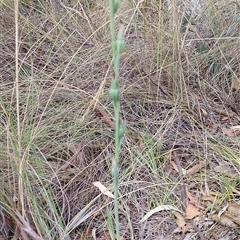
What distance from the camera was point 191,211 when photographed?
1303 millimetres

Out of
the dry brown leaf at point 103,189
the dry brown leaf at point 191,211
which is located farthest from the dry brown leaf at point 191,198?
the dry brown leaf at point 103,189

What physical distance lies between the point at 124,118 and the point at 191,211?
0.44 metres

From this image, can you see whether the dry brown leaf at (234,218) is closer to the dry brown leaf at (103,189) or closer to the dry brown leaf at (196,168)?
the dry brown leaf at (196,168)

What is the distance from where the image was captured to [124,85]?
171 cm

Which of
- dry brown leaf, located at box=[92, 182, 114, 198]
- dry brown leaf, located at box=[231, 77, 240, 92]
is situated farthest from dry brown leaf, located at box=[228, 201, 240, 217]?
dry brown leaf, located at box=[231, 77, 240, 92]

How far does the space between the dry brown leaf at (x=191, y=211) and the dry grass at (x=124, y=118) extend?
0.07 feet

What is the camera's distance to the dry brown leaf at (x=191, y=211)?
4.23 ft

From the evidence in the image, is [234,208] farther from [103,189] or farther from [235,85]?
[235,85]

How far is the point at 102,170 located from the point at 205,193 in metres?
0.32

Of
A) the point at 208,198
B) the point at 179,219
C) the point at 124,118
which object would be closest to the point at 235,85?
the point at 124,118

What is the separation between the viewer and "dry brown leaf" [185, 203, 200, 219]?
1288mm

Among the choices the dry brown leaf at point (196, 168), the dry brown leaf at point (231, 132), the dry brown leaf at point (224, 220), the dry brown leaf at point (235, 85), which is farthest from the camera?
the dry brown leaf at point (235, 85)

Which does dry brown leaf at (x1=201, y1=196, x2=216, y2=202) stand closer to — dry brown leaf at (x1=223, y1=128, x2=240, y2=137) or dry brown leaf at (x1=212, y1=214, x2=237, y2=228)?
dry brown leaf at (x1=212, y1=214, x2=237, y2=228)

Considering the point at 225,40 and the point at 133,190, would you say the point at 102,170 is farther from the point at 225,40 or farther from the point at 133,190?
the point at 225,40
